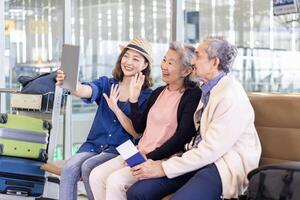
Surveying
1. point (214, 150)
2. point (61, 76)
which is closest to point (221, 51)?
point (214, 150)

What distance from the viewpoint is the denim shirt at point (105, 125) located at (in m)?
3.23

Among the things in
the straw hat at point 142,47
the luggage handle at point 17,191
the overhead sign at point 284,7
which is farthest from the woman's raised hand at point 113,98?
the overhead sign at point 284,7

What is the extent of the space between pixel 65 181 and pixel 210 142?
44.1 inches

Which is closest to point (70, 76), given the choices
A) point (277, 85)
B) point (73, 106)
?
point (277, 85)

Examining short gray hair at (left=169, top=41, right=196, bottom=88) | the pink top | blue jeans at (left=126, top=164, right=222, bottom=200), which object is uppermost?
short gray hair at (left=169, top=41, right=196, bottom=88)

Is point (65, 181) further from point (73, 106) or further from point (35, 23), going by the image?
point (35, 23)

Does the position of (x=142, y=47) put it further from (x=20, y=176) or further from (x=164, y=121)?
(x=20, y=176)

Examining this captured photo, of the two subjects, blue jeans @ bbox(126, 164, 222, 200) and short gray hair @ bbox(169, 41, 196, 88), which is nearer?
blue jeans @ bbox(126, 164, 222, 200)

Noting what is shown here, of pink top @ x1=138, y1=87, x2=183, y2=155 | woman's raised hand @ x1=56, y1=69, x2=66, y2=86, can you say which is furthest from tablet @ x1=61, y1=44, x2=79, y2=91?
pink top @ x1=138, y1=87, x2=183, y2=155

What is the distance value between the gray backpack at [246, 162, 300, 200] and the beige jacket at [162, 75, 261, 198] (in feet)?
0.84

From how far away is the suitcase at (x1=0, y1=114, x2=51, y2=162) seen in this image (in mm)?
3715

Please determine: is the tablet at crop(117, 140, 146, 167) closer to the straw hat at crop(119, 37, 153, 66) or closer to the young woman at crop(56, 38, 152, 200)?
the young woman at crop(56, 38, 152, 200)

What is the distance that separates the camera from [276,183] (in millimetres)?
2086

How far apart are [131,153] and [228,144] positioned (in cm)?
49
